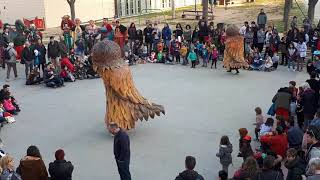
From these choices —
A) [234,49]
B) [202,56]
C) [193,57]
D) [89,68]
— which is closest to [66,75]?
[89,68]

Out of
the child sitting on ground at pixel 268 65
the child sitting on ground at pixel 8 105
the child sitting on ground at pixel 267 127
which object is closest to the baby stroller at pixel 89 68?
the child sitting on ground at pixel 8 105

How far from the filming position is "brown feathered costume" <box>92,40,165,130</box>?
1244 cm

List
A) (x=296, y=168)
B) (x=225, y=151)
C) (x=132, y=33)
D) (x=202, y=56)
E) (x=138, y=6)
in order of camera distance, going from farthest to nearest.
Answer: (x=138, y=6) < (x=132, y=33) < (x=202, y=56) < (x=225, y=151) < (x=296, y=168)

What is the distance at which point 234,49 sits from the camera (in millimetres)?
18984

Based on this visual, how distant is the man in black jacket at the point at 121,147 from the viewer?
945 cm

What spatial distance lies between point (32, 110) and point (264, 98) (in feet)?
24.5

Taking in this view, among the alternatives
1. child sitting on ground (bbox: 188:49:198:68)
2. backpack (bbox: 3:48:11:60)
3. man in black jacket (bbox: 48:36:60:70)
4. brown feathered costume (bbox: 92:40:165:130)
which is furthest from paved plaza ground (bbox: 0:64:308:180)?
man in black jacket (bbox: 48:36:60:70)

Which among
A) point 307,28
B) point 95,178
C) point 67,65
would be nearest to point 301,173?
point 95,178

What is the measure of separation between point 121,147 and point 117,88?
3.19m

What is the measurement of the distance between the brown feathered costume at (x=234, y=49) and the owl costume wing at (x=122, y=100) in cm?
705

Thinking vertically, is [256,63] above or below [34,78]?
above

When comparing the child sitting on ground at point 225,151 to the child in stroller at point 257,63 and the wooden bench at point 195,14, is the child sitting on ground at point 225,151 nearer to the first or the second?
the child in stroller at point 257,63

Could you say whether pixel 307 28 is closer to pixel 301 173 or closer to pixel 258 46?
pixel 258 46

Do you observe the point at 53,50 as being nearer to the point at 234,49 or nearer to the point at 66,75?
the point at 66,75
